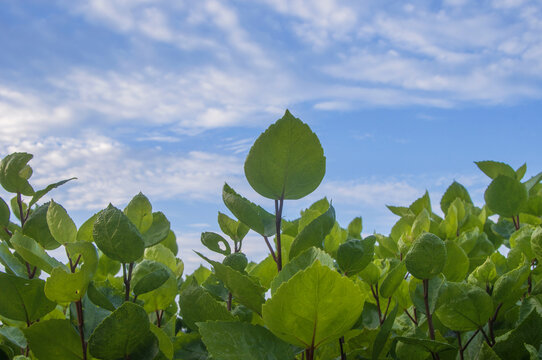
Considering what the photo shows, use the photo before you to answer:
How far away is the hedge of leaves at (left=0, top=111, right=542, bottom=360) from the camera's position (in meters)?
0.87

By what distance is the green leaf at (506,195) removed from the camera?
184 centimetres

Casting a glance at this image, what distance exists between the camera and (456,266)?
4.18ft

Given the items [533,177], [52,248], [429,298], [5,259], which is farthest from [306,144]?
[533,177]

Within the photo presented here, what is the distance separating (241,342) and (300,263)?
174mm

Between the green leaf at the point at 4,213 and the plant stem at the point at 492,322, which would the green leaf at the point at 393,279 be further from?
the green leaf at the point at 4,213

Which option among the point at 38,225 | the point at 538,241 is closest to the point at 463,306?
the point at 538,241

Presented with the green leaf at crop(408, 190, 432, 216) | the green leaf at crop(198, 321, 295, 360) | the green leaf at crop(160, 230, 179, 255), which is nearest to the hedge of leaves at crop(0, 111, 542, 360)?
the green leaf at crop(198, 321, 295, 360)

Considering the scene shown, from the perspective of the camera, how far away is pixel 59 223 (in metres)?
1.23

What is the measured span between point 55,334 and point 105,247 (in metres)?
0.19

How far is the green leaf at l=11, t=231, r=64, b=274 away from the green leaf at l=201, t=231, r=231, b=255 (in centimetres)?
40

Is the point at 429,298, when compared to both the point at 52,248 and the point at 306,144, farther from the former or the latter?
the point at 52,248

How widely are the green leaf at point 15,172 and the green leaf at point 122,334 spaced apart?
0.65 metres

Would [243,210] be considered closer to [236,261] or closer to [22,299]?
[236,261]

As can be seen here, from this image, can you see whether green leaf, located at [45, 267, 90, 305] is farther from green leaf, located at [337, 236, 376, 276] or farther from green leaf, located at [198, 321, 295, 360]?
green leaf, located at [337, 236, 376, 276]
